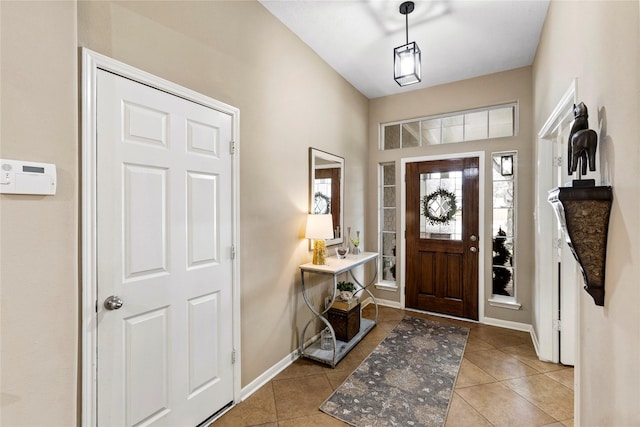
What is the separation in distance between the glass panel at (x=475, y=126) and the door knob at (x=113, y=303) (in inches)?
153

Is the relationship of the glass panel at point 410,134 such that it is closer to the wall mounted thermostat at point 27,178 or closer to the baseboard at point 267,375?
the baseboard at point 267,375

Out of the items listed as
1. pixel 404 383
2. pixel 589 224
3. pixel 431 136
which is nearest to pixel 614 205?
pixel 589 224

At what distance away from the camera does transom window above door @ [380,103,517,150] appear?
11.4ft

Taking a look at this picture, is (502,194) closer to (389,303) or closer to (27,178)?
(389,303)

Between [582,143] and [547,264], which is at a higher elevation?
[582,143]

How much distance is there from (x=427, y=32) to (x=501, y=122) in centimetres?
157

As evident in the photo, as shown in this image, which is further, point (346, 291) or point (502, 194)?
point (502, 194)

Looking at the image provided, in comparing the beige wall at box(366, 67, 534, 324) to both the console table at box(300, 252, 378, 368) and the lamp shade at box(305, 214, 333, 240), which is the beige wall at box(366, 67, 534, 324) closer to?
the console table at box(300, 252, 378, 368)

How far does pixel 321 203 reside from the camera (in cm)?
312

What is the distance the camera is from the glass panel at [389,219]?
4.14m

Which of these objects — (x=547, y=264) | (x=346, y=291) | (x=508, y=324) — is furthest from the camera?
(x=508, y=324)

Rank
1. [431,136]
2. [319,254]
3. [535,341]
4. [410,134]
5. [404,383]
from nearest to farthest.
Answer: [404,383] < [319,254] < [535,341] < [431,136] < [410,134]

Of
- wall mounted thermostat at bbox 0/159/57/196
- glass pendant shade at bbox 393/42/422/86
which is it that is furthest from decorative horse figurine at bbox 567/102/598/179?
wall mounted thermostat at bbox 0/159/57/196

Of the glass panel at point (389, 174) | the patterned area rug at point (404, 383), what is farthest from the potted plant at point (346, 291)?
the glass panel at point (389, 174)
